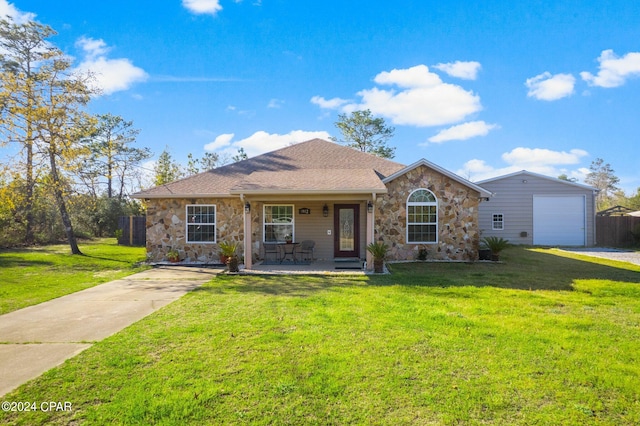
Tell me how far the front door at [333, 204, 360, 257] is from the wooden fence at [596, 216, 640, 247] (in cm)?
1537

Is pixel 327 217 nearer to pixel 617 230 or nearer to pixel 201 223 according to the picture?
pixel 201 223

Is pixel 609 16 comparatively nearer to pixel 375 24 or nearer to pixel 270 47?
pixel 375 24

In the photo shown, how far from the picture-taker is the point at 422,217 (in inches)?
502

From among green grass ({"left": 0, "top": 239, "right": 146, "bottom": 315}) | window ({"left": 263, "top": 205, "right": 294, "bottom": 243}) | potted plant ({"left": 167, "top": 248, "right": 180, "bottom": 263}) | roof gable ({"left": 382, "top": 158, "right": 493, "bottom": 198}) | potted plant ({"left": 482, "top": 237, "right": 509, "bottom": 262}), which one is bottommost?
green grass ({"left": 0, "top": 239, "right": 146, "bottom": 315})

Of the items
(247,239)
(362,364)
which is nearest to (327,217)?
(247,239)

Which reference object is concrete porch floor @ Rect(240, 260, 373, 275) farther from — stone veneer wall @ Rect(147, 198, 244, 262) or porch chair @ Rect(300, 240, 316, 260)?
stone veneer wall @ Rect(147, 198, 244, 262)

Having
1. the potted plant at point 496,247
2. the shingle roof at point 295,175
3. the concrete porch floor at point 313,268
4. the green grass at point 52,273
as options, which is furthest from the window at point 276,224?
the potted plant at point 496,247

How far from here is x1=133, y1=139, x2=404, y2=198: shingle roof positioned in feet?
35.8

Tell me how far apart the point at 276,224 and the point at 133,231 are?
12.3m

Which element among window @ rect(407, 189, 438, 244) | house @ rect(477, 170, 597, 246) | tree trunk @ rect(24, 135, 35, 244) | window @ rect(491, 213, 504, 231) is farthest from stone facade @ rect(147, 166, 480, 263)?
tree trunk @ rect(24, 135, 35, 244)

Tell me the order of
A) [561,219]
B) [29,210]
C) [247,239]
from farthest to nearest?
1. [29,210]
2. [561,219]
3. [247,239]

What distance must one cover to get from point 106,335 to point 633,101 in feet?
80.2

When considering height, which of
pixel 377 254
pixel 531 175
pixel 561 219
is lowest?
pixel 377 254

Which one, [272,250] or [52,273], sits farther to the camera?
[272,250]
